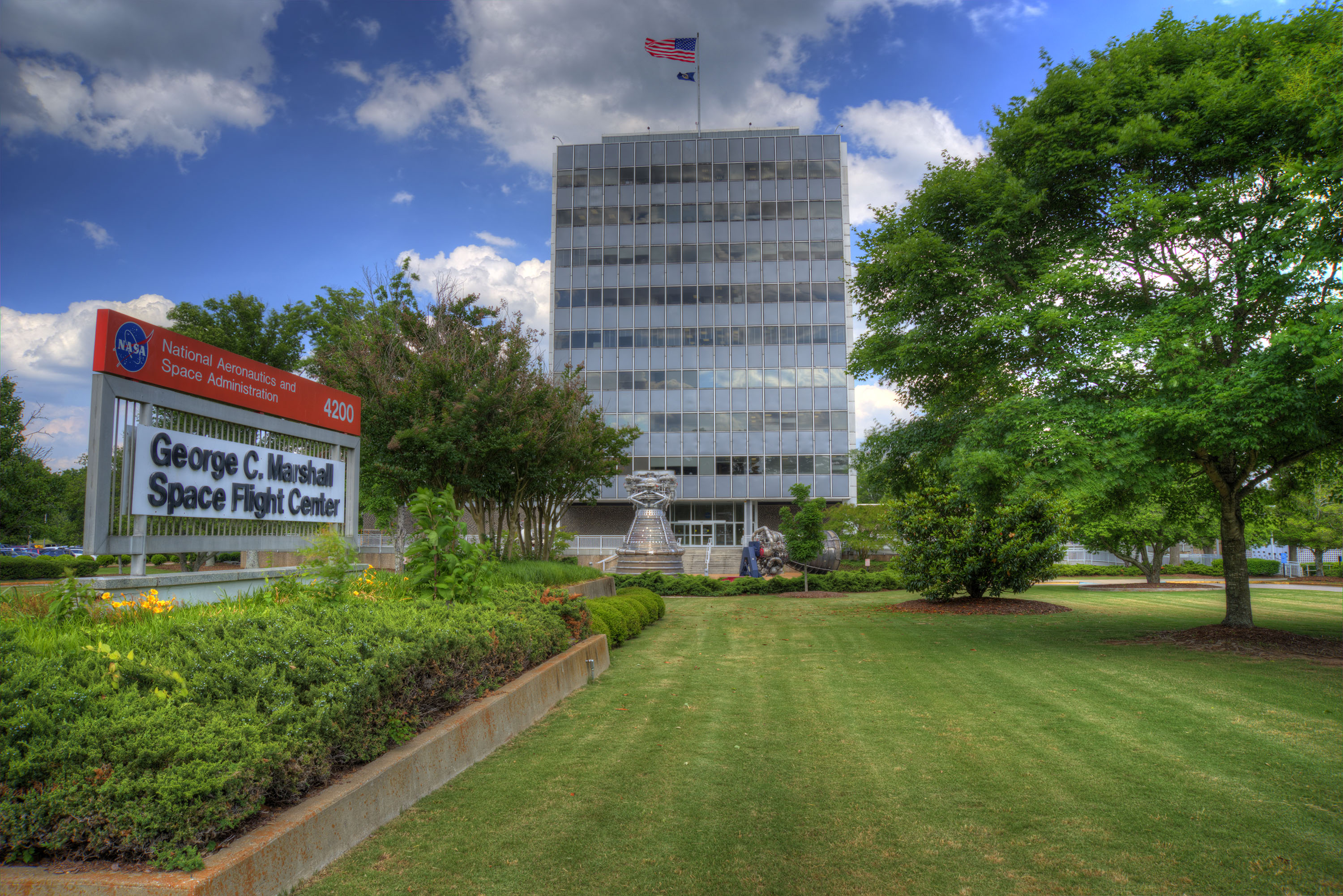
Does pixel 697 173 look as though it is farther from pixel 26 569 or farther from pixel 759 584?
pixel 26 569

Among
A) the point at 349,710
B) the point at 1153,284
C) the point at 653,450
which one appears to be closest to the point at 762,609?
the point at 1153,284

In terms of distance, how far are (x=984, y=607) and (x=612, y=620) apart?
10.4 metres

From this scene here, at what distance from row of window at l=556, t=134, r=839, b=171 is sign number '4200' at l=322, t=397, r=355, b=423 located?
46498 millimetres

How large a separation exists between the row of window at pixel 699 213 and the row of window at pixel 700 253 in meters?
1.78

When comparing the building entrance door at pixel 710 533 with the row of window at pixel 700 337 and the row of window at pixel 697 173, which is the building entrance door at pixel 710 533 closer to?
the row of window at pixel 700 337

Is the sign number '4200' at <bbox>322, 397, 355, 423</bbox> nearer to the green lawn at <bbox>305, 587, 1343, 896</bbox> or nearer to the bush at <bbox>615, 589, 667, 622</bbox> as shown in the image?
the green lawn at <bbox>305, 587, 1343, 896</bbox>

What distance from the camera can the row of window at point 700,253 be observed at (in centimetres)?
5103

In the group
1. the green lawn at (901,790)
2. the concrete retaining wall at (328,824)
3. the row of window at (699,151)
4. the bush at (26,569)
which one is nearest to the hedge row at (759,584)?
the green lawn at (901,790)

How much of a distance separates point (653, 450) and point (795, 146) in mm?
23569

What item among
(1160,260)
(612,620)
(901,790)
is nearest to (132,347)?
(612,620)

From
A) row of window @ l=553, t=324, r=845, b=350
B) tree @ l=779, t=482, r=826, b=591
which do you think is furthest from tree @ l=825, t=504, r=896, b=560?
row of window @ l=553, t=324, r=845, b=350

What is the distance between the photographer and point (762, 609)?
19.9 meters

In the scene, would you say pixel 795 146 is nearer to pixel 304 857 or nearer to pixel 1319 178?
pixel 1319 178

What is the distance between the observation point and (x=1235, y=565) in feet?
42.2
